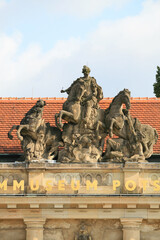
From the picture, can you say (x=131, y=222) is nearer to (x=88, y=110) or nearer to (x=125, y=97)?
(x=88, y=110)

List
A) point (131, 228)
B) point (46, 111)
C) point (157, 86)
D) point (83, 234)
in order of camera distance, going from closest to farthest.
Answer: point (131, 228) < point (83, 234) < point (46, 111) < point (157, 86)

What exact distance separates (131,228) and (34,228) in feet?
14.0

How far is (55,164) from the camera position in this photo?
4444 cm

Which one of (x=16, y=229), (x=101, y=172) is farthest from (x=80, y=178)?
(x=16, y=229)

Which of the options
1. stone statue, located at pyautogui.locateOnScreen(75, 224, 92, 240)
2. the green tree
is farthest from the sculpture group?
the green tree

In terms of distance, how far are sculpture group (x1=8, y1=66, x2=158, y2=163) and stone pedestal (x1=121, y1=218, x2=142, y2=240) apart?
2.68 metres

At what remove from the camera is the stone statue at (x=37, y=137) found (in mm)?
44875

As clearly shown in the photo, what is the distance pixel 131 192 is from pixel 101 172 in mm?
1605

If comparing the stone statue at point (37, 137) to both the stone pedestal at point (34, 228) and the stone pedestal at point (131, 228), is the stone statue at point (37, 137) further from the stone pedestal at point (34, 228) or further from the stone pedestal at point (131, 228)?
the stone pedestal at point (131, 228)

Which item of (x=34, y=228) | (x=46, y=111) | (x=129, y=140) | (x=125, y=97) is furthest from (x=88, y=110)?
(x=46, y=111)

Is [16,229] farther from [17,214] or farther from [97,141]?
[97,141]

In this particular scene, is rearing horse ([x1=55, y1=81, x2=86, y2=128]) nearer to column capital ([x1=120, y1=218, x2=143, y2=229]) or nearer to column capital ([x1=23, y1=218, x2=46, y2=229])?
column capital ([x1=23, y1=218, x2=46, y2=229])

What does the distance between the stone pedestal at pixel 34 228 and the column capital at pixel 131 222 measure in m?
A: 3.52

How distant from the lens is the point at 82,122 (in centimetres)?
4531
